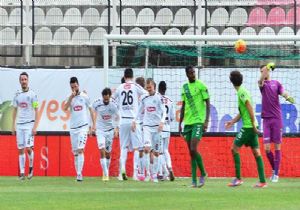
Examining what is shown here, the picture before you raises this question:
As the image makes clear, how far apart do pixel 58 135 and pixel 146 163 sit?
3.62 m

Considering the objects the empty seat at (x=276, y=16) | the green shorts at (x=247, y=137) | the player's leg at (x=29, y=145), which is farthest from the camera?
the empty seat at (x=276, y=16)

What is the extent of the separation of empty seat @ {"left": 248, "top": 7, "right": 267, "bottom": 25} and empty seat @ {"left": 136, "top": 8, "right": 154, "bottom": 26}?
3.23m

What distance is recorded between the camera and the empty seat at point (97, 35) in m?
31.2

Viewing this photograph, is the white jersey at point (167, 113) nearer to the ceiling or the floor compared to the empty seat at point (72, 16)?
nearer to the floor

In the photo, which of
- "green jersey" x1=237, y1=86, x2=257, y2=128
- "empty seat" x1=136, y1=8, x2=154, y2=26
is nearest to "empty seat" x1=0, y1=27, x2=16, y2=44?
"empty seat" x1=136, y1=8, x2=154, y2=26

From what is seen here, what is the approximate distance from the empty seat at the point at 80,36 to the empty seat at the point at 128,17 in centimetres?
137

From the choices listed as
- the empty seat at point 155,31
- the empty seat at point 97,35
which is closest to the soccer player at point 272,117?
the empty seat at point 97,35

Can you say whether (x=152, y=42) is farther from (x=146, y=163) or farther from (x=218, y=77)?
(x=146, y=163)

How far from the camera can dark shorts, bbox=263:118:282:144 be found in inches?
806

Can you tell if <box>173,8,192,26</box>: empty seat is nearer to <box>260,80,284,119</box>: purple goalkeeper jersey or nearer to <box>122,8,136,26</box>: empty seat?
<box>122,8,136,26</box>: empty seat

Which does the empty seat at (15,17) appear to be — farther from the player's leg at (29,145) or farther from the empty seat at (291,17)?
the empty seat at (291,17)

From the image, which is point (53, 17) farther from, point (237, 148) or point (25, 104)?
point (237, 148)

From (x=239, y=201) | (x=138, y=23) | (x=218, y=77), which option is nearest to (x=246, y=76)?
(x=218, y=77)

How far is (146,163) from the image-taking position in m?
22.9
